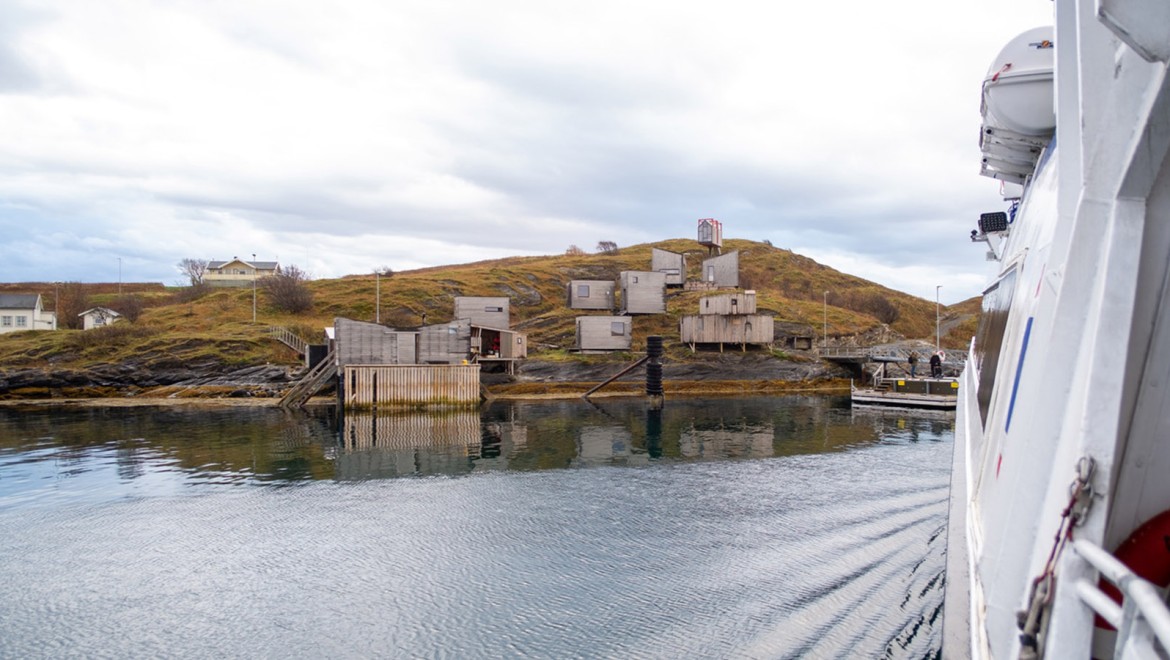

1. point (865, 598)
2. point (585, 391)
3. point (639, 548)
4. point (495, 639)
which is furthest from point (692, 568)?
point (585, 391)

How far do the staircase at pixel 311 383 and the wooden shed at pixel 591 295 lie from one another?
88.4ft

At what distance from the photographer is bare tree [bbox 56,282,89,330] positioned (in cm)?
7769

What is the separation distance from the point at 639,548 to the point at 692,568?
1.53 meters

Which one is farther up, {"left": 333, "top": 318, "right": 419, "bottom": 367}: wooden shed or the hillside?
the hillside

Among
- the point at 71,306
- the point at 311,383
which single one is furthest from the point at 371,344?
the point at 71,306

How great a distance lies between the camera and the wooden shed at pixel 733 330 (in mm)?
61469

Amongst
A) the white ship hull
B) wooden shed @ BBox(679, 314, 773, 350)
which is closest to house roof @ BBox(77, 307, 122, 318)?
wooden shed @ BBox(679, 314, 773, 350)

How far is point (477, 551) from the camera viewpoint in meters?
14.2

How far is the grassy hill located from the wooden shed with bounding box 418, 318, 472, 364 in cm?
1318

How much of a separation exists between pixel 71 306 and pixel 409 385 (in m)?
57.2

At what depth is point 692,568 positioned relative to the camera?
12703mm

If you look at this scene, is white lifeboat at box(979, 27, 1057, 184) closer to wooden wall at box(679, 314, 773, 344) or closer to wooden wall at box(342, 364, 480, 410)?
wooden wall at box(342, 364, 480, 410)

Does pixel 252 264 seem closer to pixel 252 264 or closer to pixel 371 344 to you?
pixel 252 264

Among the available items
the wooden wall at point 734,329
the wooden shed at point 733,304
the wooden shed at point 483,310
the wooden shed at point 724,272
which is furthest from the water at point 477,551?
the wooden shed at point 724,272
